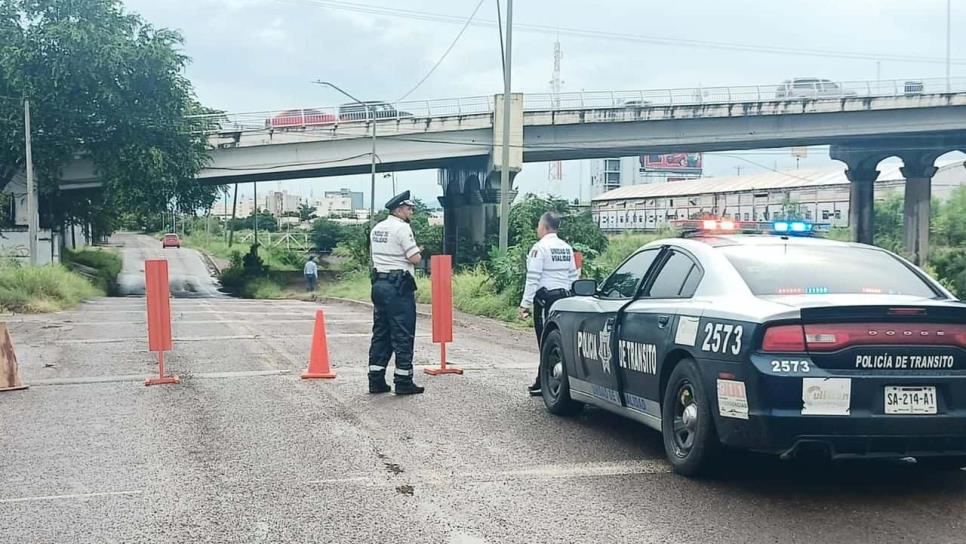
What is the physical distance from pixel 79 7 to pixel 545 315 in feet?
110

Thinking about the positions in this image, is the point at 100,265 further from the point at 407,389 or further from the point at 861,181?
the point at 407,389

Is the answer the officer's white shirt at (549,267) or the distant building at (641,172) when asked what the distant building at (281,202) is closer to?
the distant building at (641,172)

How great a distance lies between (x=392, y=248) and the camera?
29.4 ft

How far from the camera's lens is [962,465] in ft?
19.2

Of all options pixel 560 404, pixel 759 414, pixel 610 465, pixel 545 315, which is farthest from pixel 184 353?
pixel 759 414

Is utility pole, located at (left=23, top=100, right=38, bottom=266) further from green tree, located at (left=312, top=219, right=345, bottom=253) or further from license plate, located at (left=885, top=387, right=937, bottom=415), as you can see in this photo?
green tree, located at (left=312, top=219, right=345, bottom=253)

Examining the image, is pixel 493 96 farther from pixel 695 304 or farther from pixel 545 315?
pixel 695 304

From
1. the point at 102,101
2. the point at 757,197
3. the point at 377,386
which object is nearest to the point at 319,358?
the point at 377,386

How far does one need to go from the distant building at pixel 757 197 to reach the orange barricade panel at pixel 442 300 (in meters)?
50.2

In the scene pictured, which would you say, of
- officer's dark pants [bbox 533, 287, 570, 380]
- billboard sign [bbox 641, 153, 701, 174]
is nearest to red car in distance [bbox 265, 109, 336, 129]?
officer's dark pants [bbox 533, 287, 570, 380]

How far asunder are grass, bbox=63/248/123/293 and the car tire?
3766cm

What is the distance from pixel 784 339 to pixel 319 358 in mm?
6079

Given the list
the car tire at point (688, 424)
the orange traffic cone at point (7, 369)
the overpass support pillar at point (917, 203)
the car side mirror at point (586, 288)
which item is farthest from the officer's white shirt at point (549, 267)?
the overpass support pillar at point (917, 203)

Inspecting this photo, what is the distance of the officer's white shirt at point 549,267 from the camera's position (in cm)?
904
